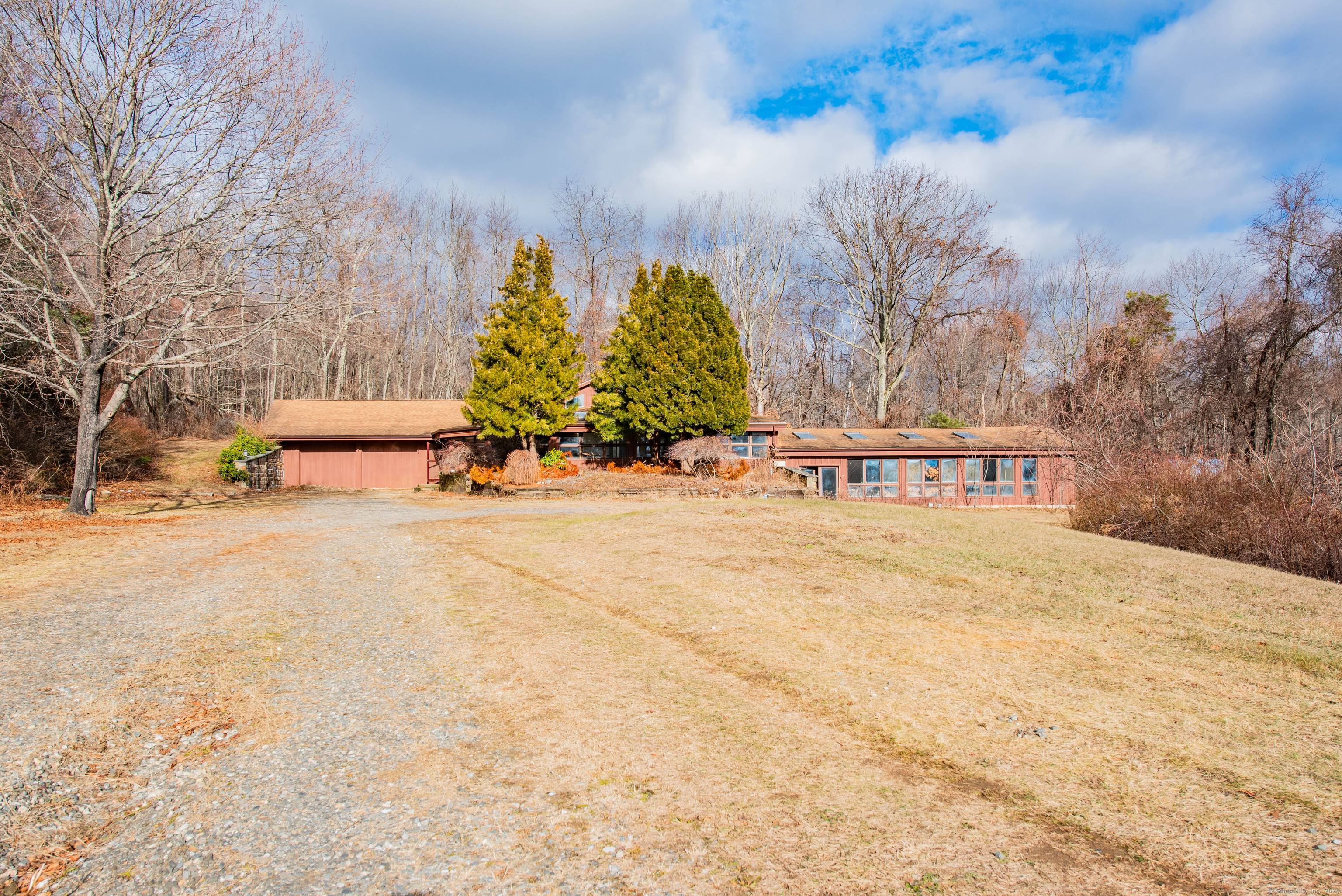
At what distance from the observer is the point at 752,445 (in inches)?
1029

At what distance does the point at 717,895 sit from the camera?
2791 mm

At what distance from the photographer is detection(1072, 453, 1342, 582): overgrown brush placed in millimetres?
11719

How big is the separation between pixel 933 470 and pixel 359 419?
23.8 metres

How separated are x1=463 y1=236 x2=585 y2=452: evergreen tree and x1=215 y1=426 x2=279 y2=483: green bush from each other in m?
9.63

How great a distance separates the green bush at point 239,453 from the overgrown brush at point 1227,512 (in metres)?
27.7

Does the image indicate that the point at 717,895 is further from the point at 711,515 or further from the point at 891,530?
the point at 711,515

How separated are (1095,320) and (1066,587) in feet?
131

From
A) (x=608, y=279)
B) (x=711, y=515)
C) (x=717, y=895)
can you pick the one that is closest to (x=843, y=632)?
(x=717, y=895)

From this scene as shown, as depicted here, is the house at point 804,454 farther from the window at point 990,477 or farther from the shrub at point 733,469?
the shrub at point 733,469

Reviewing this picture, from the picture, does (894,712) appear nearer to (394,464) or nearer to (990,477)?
(990,477)

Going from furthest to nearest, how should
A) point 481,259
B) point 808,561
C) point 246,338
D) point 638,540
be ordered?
point 481,259
point 246,338
point 638,540
point 808,561

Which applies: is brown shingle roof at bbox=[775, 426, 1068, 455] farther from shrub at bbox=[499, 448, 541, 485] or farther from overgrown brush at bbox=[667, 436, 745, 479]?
shrub at bbox=[499, 448, 541, 485]

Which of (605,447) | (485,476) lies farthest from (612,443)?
(485,476)

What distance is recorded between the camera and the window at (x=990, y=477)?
2786cm
